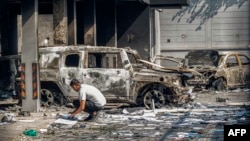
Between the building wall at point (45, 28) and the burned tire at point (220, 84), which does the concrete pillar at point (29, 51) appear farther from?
the building wall at point (45, 28)

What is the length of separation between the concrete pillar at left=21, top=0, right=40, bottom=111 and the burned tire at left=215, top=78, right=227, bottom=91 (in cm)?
887

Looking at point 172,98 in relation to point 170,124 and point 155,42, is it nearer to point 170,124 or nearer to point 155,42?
point 170,124

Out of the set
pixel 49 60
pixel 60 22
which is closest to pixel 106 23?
pixel 60 22

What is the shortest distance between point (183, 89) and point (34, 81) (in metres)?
4.23

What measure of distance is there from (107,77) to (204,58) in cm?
870

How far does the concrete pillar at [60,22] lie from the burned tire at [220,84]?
254 inches

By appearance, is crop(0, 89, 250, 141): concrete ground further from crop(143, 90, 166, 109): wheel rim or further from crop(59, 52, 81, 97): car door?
crop(59, 52, 81, 97): car door

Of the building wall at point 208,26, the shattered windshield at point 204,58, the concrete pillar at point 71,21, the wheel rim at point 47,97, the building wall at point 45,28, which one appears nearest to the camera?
the wheel rim at point 47,97

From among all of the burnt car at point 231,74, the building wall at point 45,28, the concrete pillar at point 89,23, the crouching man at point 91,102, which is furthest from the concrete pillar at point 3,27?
the building wall at point 45,28

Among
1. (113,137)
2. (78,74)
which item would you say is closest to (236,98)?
(78,74)

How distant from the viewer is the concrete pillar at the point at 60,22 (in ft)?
63.6

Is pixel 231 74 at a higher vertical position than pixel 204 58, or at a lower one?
lower

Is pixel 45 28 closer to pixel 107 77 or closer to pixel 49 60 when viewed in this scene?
pixel 49 60

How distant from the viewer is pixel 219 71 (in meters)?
22.3
